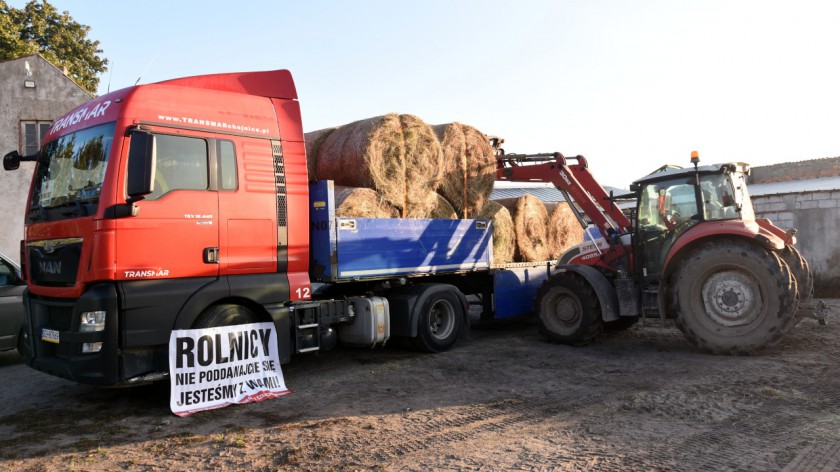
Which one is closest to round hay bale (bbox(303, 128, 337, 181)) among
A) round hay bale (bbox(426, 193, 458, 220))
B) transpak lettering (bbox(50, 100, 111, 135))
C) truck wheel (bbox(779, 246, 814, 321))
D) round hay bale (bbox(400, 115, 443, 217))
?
round hay bale (bbox(400, 115, 443, 217))

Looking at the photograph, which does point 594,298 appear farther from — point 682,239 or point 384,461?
point 384,461

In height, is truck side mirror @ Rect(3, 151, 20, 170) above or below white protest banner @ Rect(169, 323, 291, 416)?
above

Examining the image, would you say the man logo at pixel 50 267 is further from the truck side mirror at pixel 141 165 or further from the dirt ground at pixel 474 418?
the dirt ground at pixel 474 418

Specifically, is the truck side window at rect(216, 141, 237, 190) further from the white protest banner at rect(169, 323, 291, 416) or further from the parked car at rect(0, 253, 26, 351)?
the parked car at rect(0, 253, 26, 351)

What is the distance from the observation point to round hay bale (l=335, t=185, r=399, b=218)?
732cm

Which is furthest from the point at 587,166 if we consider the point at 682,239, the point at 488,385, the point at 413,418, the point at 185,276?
the point at 185,276

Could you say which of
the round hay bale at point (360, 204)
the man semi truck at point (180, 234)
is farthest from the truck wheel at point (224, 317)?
the round hay bale at point (360, 204)

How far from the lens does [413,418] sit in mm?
5219

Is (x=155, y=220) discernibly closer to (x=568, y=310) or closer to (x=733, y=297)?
(x=568, y=310)

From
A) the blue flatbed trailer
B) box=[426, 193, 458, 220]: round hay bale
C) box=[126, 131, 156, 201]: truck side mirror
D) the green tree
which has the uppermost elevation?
the green tree

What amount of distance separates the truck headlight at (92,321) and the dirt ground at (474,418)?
2.83 feet

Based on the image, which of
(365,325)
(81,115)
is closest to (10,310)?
(81,115)

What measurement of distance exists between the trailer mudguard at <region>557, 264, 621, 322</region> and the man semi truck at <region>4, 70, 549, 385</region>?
2.89 m

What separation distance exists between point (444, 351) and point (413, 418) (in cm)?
300
